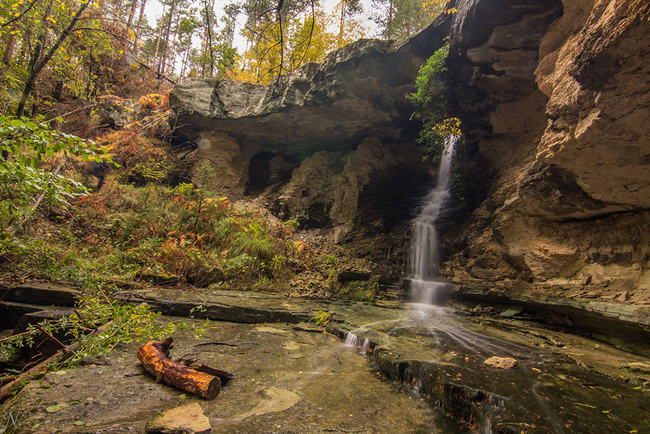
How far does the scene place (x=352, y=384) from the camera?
338 cm

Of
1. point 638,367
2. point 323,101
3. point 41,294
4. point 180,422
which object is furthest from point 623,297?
point 41,294

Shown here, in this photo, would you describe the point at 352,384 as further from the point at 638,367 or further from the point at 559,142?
the point at 559,142

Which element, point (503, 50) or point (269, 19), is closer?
point (269, 19)

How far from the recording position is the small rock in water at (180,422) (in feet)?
6.57

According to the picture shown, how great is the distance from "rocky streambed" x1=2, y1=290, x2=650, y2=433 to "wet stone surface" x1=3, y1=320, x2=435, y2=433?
0.01m

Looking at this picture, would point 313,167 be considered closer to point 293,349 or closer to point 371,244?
point 371,244

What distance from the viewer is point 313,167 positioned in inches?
535

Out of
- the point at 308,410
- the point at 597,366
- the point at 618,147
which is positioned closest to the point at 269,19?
the point at 308,410

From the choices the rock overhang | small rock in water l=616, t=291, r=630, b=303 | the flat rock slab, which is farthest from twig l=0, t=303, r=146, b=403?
the rock overhang

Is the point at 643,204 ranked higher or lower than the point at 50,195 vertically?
higher

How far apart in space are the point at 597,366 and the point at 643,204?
3402mm

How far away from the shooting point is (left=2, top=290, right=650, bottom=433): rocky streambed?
7.88 ft

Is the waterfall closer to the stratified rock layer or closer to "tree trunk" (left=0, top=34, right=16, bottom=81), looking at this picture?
the stratified rock layer

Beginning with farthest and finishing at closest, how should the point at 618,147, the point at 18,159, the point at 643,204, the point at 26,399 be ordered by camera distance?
the point at 643,204 < the point at 618,147 < the point at 18,159 < the point at 26,399
